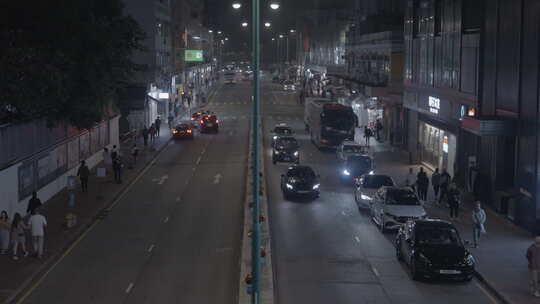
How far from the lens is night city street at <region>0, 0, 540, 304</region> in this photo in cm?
2053

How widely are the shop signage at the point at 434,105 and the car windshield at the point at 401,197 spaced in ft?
43.7

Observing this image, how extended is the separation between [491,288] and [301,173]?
16373mm

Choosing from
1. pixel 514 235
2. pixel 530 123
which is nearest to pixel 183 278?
pixel 514 235

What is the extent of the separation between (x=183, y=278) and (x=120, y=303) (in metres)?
2.78

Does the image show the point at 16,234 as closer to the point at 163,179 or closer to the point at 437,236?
the point at 437,236

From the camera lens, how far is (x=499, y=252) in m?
24.3

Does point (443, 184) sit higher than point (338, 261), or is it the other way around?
point (443, 184)

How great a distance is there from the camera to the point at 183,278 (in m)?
21.2

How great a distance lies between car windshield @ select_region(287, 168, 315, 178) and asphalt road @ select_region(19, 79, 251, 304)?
2.47 m

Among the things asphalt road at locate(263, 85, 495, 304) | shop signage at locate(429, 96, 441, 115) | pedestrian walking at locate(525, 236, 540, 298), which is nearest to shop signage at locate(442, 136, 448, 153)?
shop signage at locate(429, 96, 441, 115)

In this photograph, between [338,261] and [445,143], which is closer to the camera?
[338,261]

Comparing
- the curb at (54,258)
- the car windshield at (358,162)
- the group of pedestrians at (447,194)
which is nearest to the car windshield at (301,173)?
the group of pedestrians at (447,194)

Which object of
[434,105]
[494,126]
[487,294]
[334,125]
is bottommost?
[487,294]

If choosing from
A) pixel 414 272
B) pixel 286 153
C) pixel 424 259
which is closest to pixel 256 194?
pixel 424 259
